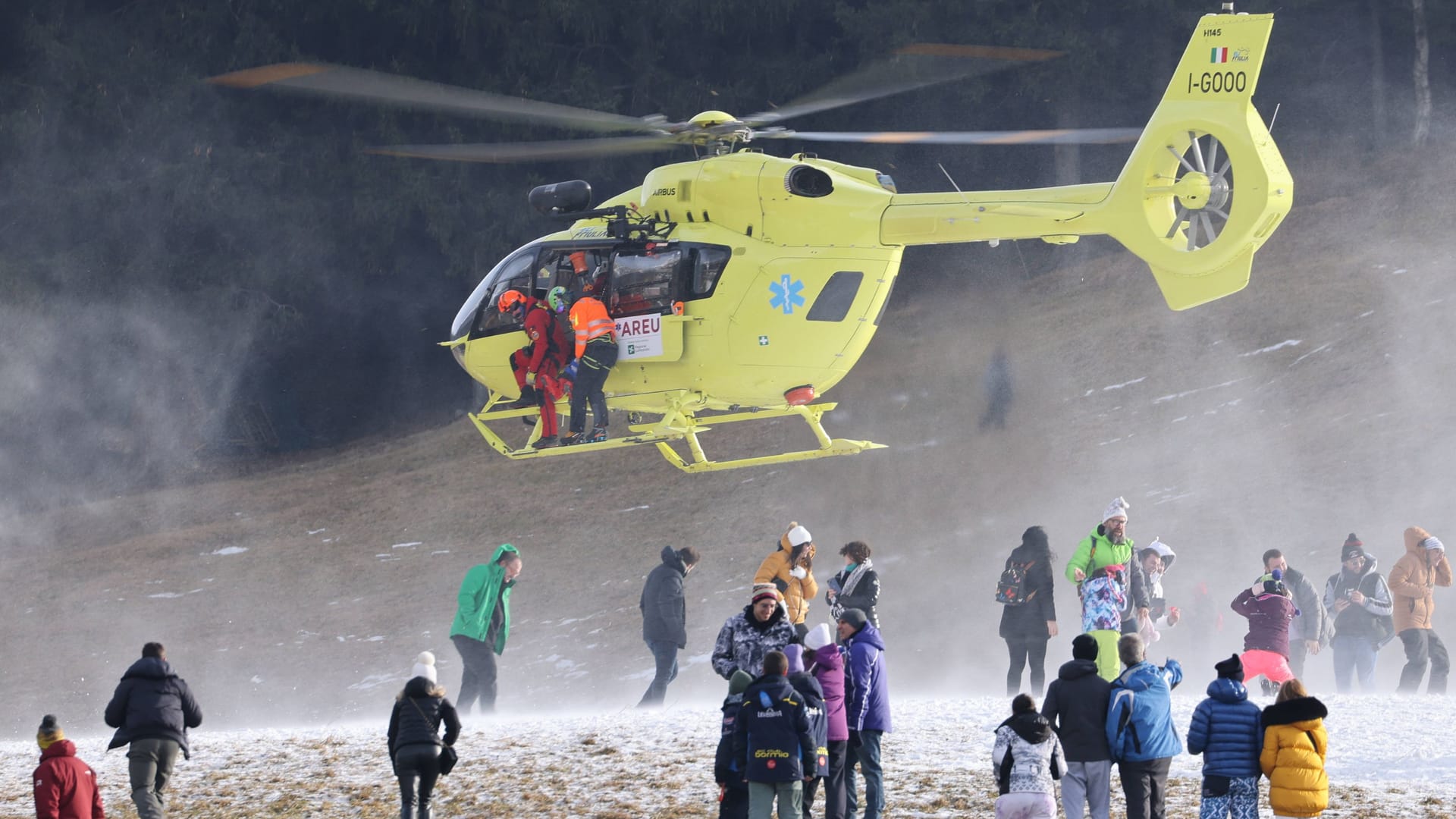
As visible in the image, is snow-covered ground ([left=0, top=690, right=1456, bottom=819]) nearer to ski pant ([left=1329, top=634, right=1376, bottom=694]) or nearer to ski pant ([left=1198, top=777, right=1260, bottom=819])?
ski pant ([left=1198, top=777, right=1260, bottom=819])

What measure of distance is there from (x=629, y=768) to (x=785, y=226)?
610 cm

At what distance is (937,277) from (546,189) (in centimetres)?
1916

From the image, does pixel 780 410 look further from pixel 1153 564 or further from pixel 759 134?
pixel 1153 564

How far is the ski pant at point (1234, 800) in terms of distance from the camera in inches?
329

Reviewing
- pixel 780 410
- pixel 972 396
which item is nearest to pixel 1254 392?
pixel 972 396

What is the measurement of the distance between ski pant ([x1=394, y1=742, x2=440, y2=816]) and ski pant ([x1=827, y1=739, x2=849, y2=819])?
205 centimetres

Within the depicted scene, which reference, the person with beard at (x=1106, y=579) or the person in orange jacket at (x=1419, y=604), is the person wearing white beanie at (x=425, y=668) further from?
the person in orange jacket at (x=1419, y=604)

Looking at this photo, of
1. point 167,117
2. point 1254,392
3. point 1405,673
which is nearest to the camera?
point 1405,673

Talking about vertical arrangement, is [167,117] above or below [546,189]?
above

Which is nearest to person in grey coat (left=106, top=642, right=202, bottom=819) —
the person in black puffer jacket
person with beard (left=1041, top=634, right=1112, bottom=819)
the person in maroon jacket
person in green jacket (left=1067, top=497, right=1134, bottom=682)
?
the person in maroon jacket

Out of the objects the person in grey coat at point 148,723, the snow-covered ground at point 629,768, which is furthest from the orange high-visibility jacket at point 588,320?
the person in grey coat at point 148,723

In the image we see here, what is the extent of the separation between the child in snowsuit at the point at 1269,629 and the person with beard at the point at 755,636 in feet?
15.7

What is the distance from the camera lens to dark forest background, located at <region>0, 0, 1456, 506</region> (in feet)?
111

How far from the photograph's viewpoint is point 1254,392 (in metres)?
26.4
